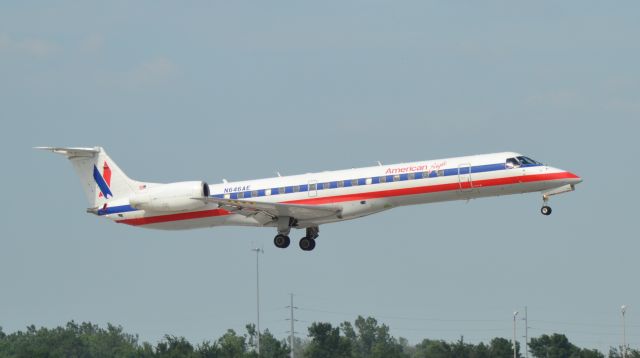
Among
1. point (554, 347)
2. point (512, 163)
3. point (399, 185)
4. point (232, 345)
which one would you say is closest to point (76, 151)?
point (399, 185)

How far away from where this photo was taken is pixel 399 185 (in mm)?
53156

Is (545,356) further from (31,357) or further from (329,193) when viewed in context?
(329,193)

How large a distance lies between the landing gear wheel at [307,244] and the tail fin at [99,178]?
344 inches

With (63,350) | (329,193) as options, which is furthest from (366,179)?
(63,350)

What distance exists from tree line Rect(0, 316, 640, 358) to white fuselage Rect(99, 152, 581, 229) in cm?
3927

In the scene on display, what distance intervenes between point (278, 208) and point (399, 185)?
5.38 meters

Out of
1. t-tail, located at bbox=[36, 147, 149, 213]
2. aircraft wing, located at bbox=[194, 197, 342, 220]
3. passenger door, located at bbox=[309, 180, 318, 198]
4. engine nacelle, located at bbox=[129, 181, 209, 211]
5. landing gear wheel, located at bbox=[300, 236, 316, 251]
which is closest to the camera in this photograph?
aircraft wing, located at bbox=[194, 197, 342, 220]

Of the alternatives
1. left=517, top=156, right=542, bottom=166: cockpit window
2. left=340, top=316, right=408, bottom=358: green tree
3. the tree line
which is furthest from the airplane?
left=340, top=316, right=408, bottom=358: green tree

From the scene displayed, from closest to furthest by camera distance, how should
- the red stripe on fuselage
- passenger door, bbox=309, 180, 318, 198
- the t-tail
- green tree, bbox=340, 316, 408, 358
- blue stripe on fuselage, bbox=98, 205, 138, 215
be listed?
the red stripe on fuselage, passenger door, bbox=309, 180, 318, 198, blue stripe on fuselage, bbox=98, 205, 138, 215, the t-tail, green tree, bbox=340, 316, 408, 358

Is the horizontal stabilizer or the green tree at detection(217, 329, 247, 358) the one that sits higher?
the horizontal stabilizer

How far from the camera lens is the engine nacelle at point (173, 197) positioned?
55.9 meters

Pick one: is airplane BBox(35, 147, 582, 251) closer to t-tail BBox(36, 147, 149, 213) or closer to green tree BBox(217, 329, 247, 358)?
t-tail BBox(36, 147, 149, 213)

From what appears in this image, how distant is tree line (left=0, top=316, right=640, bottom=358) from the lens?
Result: 9894 centimetres

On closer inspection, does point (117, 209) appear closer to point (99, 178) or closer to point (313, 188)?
point (99, 178)
